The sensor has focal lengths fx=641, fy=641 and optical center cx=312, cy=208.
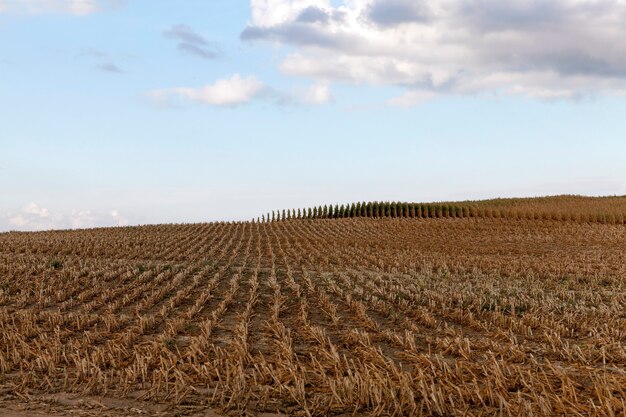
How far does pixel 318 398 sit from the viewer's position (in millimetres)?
7281

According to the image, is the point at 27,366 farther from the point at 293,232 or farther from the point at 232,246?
the point at 293,232

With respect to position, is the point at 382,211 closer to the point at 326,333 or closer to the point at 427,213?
the point at 427,213

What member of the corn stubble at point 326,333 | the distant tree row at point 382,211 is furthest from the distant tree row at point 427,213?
the corn stubble at point 326,333

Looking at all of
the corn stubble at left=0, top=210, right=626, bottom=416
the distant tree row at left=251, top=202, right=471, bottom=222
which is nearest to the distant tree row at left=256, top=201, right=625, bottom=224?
the distant tree row at left=251, top=202, right=471, bottom=222

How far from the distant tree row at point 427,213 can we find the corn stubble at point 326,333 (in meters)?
28.1

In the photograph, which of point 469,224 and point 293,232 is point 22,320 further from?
point 469,224

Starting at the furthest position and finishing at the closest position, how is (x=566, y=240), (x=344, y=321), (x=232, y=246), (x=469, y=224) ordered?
(x=469, y=224) < (x=566, y=240) < (x=232, y=246) < (x=344, y=321)

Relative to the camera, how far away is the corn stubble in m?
7.40

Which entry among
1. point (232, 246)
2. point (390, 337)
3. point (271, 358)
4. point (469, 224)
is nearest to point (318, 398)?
point (271, 358)

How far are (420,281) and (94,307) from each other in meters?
8.58

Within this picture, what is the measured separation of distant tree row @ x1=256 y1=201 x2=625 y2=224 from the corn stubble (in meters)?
28.1

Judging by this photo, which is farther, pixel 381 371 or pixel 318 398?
pixel 381 371

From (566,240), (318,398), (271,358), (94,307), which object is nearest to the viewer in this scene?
(318,398)

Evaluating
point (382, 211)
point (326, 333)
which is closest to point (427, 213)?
point (382, 211)
